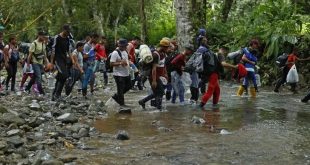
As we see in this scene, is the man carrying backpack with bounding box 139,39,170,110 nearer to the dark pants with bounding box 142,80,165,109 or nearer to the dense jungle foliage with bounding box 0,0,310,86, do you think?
the dark pants with bounding box 142,80,165,109

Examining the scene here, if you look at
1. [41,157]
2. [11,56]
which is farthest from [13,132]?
[11,56]

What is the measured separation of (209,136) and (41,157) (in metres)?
2.84

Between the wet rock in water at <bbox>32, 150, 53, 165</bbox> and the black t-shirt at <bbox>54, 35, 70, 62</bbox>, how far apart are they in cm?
512

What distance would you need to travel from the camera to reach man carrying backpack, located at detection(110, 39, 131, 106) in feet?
34.5

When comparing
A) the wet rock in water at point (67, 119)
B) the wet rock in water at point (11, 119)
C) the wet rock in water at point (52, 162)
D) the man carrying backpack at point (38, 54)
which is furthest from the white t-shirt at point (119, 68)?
the wet rock in water at point (52, 162)

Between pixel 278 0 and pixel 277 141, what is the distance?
12.9 meters

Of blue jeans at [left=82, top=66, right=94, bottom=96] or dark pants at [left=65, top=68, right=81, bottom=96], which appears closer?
dark pants at [left=65, top=68, right=81, bottom=96]

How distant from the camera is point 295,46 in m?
16.5

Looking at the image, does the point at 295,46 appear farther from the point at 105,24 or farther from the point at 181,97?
the point at 105,24

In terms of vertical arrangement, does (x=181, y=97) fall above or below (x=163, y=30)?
below

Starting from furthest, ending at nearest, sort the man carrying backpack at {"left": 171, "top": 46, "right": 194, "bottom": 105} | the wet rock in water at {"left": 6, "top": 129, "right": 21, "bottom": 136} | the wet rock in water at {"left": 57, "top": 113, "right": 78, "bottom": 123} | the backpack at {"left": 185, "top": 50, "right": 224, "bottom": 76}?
the man carrying backpack at {"left": 171, "top": 46, "right": 194, "bottom": 105}, the backpack at {"left": 185, "top": 50, "right": 224, "bottom": 76}, the wet rock in water at {"left": 57, "top": 113, "right": 78, "bottom": 123}, the wet rock in water at {"left": 6, "top": 129, "right": 21, "bottom": 136}

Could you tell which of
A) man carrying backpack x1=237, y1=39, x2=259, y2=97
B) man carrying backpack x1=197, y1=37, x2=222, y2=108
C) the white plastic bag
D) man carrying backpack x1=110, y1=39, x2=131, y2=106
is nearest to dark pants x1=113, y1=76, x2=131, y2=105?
man carrying backpack x1=110, y1=39, x2=131, y2=106

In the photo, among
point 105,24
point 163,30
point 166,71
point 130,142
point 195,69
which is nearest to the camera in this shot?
point 130,142

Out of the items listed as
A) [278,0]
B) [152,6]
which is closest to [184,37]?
[278,0]
